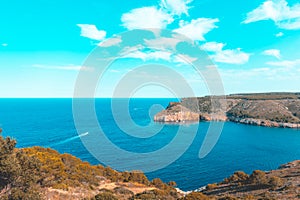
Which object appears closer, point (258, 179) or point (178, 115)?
point (258, 179)

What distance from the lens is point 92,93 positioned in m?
17.1

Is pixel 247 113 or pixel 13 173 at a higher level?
pixel 13 173

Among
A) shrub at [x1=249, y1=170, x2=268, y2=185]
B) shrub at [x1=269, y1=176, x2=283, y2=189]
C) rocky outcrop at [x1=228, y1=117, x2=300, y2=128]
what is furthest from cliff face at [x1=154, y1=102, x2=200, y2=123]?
shrub at [x1=269, y1=176, x2=283, y2=189]

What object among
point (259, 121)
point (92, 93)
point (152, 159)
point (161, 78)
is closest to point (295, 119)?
point (259, 121)

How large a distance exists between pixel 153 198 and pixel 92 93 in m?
9.60

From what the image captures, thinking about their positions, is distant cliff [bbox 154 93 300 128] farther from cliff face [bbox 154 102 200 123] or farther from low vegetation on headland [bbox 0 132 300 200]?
low vegetation on headland [bbox 0 132 300 200]

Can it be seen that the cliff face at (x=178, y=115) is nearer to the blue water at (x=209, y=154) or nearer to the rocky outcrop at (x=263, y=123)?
the rocky outcrop at (x=263, y=123)

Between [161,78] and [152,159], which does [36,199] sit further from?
[152,159]

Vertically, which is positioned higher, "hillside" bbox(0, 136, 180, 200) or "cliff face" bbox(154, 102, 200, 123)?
"hillside" bbox(0, 136, 180, 200)

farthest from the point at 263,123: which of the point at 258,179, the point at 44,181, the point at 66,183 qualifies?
the point at 44,181

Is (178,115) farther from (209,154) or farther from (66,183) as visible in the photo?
(66,183)

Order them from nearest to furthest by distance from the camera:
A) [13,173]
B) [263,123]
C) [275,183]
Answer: [13,173], [275,183], [263,123]

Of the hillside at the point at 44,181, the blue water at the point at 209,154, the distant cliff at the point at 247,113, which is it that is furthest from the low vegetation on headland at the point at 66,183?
the distant cliff at the point at 247,113

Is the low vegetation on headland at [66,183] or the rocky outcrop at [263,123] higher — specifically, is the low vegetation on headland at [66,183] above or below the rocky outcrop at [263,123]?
above
